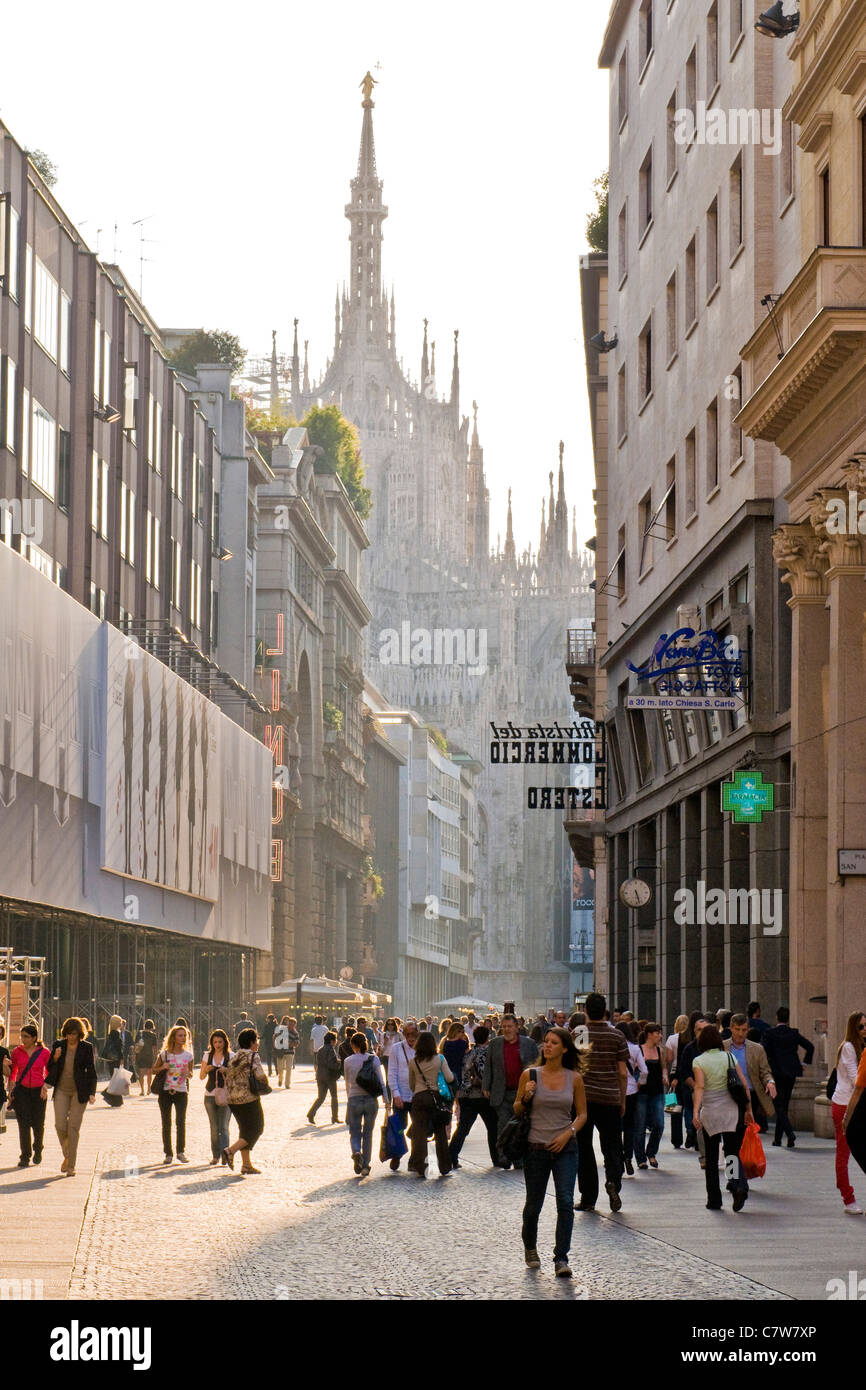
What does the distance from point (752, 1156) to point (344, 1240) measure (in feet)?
12.3

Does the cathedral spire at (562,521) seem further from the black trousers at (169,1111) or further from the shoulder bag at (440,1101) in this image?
the shoulder bag at (440,1101)

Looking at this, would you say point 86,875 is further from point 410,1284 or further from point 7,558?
point 410,1284

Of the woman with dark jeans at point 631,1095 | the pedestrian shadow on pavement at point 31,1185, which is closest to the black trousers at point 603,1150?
A: the woman with dark jeans at point 631,1095

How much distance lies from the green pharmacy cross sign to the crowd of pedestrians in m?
3.92

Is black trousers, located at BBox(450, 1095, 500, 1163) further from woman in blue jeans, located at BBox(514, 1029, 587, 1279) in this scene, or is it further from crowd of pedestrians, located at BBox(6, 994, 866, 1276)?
woman in blue jeans, located at BBox(514, 1029, 587, 1279)

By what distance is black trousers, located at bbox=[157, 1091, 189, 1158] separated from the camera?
82.0 ft

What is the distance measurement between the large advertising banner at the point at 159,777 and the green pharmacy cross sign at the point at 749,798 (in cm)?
1757

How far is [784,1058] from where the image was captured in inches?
1032

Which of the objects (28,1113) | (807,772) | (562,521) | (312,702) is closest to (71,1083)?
(28,1113)

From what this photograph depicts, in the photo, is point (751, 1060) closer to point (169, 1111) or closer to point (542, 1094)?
point (542, 1094)
